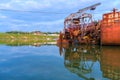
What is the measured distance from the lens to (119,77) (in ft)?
34.6

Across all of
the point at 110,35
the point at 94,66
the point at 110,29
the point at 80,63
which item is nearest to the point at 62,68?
the point at 94,66

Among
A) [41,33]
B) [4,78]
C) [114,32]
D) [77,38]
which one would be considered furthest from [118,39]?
[41,33]

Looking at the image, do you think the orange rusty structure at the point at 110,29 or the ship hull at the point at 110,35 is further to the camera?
the orange rusty structure at the point at 110,29

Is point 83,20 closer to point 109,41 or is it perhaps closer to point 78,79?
point 109,41

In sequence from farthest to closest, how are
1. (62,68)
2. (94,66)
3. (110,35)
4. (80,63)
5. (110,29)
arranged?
(110,29), (110,35), (80,63), (94,66), (62,68)

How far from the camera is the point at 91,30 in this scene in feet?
122

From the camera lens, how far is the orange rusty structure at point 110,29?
29.0 meters

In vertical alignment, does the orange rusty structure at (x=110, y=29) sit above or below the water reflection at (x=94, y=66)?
above

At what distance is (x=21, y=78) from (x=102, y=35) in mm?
22410

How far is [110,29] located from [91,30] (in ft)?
23.5

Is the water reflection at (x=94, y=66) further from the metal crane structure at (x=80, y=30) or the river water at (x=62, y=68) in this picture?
the metal crane structure at (x=80, y=30)

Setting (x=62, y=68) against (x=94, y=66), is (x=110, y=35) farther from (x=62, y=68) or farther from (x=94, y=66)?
(x=62, y=68)

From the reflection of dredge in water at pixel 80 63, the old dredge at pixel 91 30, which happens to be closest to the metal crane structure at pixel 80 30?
the old dredge at pixel 91 30

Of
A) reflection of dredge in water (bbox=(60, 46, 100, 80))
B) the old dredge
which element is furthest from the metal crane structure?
reflection of dredge in water (bbox=(60, 46, 100, 80))
